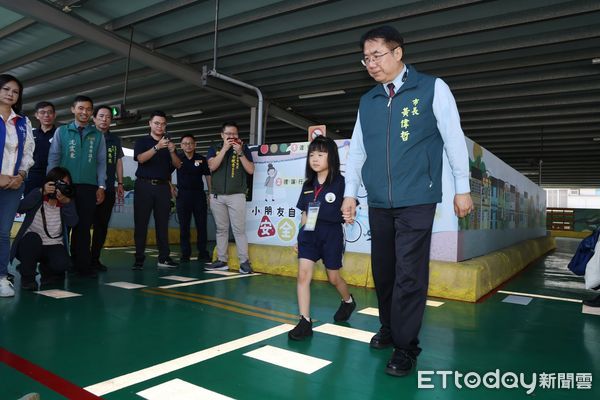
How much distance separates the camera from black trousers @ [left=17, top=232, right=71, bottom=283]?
11.6 ft

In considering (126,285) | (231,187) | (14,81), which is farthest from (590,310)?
(14,81)

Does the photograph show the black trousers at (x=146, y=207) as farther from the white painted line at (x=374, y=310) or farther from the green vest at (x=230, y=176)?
the white painted line at (x=374, y=310)

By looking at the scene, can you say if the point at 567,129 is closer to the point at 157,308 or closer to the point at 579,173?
the point at 579,173

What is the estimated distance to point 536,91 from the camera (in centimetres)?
893

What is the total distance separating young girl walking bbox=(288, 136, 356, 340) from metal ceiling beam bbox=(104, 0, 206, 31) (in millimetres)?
4524

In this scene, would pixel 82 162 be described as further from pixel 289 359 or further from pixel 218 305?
pixel 289 359

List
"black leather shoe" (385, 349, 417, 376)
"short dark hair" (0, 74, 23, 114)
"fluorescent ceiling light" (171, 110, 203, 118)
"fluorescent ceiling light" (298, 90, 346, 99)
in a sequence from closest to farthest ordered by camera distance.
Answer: "black leather shoe" (385, 349, 417, 376), "short dark hair" (0, 74, 23, 114), "fluorescent ceiling light" (298, 90, 346, 99), "fluorescent ceiling light" (171, 110, 203, 118)

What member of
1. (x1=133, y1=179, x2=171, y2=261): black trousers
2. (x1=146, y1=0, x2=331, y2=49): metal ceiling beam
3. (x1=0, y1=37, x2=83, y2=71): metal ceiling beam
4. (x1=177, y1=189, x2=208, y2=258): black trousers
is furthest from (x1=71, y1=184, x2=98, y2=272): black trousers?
(x1=0, y1=37, x2=83, y2=71): metal ceiling beam

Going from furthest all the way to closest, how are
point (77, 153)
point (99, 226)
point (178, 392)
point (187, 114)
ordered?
point (187, 114) < point (99, 226) < point (77, 153) < point (178, 392)

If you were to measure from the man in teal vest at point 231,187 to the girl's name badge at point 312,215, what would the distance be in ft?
7.53

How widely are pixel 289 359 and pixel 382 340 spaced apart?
570 millimetres

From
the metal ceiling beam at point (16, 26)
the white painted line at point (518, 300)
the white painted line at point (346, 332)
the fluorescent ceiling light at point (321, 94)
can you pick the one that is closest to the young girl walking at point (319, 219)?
the white painted line at point (346, 332)

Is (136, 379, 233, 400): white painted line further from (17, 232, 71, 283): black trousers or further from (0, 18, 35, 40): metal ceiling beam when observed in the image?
(0, 18, 35, 40): metal ceiling beam

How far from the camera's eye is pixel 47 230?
3744 mm
